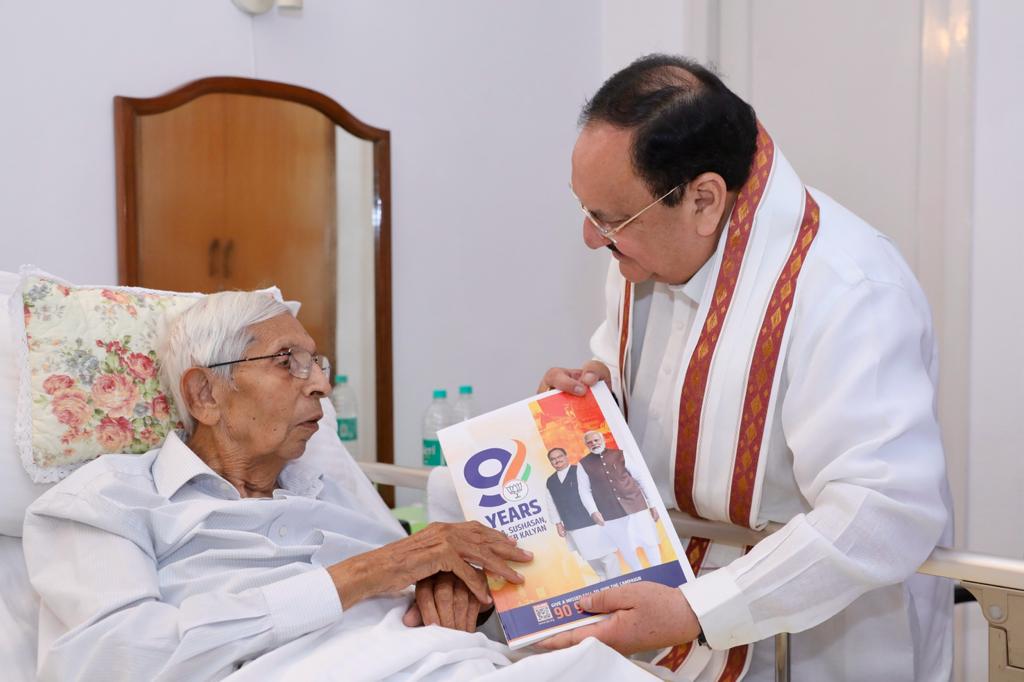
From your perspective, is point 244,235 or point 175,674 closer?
point 175,674

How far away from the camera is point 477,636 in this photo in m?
1.71

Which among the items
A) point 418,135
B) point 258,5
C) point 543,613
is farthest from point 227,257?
point 543,613

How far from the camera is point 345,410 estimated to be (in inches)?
136

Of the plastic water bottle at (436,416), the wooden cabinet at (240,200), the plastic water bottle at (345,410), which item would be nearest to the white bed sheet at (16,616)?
the wooden cabinet at (240,200)

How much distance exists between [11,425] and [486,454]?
0.99 metres

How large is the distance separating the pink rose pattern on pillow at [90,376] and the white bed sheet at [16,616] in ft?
0.65

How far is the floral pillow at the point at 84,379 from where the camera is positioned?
1.95 meters

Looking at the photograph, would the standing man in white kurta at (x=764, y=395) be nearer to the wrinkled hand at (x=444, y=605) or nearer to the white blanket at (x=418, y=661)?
the white blanket at (x=418, y=661)

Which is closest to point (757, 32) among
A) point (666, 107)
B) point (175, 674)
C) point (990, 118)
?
point (990, 118)

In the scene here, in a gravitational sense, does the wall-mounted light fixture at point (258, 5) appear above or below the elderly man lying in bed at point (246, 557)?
above

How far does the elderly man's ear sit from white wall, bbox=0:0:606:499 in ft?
3.53

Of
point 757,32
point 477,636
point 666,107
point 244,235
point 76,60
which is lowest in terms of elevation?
point 477,636

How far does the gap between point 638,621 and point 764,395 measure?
1.56 ft

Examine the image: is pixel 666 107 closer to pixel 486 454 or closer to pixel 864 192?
pixel 486 454
